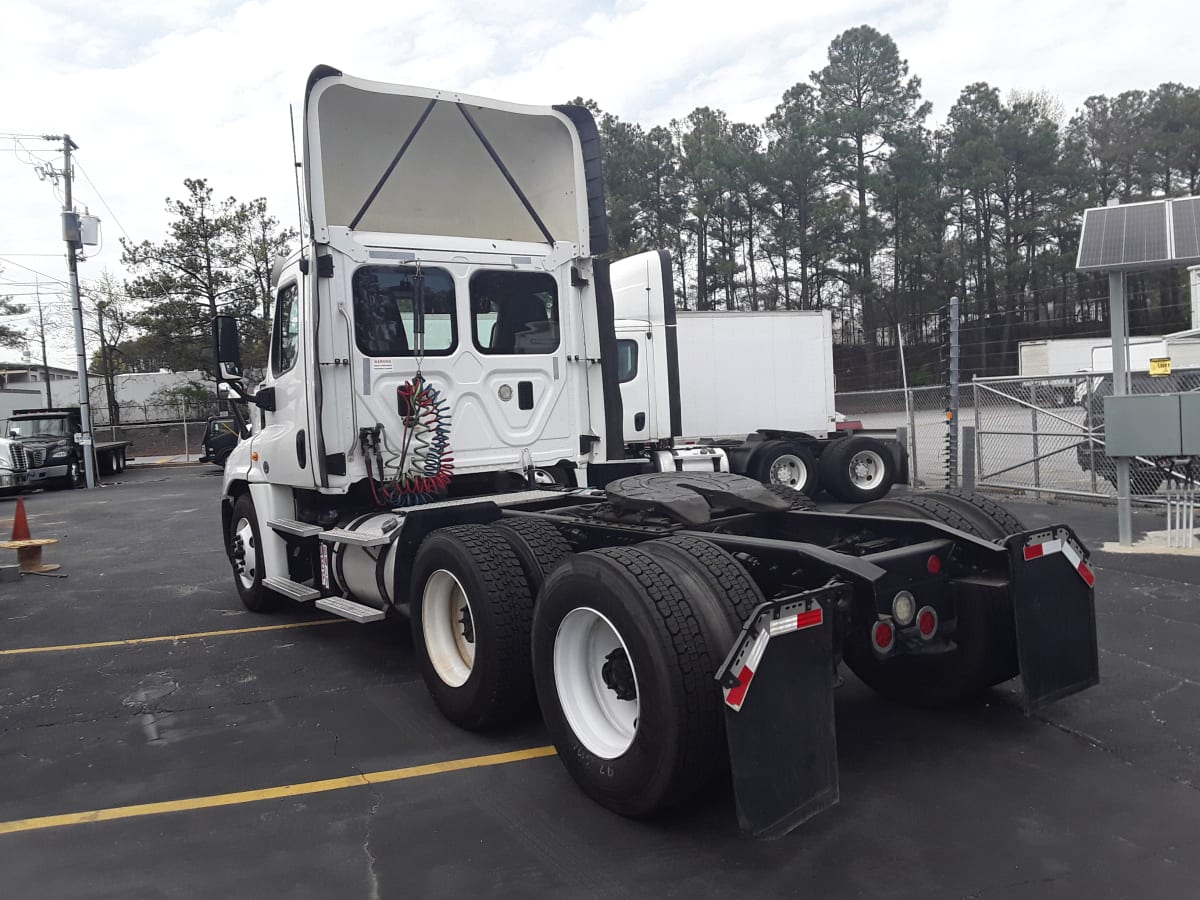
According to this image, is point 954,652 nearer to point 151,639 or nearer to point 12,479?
point 151,639

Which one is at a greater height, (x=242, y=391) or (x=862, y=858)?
(x=242, y=391)

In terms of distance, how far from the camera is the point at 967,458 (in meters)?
12.3

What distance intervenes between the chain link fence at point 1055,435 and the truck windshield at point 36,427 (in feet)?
78.0

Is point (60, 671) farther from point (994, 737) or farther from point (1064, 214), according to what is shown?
point (1064, 214)

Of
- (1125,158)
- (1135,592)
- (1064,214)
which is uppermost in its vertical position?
(1125,158)

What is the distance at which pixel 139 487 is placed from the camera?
23922 mm

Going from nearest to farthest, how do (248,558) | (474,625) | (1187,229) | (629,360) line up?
(474,625), (248,558), (1187,229), (629,360)

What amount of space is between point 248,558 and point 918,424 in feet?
41.9

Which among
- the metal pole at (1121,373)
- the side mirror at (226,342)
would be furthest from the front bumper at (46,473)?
the metal pole at (1121,373)

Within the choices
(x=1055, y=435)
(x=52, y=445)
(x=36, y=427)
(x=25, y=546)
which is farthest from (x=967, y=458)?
(x=36, y=427)

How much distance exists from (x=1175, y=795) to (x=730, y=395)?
1141 centimetres

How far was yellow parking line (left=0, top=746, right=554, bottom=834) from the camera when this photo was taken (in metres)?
3.98

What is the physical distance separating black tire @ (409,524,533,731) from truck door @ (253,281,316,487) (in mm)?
1689

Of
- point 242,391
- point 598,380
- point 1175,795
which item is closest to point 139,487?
point 242,391
